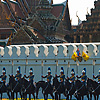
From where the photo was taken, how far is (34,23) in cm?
5550

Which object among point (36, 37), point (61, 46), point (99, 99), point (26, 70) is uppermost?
point (36, 37)

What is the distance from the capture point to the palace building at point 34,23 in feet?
160

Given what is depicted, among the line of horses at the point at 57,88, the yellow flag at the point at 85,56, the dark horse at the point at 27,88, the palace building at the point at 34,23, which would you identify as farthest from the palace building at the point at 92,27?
the dark horse at the point at 27,88

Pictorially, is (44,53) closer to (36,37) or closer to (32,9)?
(36,37)

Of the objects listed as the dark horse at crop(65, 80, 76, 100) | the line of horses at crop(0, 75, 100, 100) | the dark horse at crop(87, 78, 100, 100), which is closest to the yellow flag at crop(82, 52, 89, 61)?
the line of horses at crop(0, 75, 100, 100)

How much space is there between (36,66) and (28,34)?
87.9 feet

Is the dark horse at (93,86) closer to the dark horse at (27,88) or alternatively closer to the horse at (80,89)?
the horse at (80,89)

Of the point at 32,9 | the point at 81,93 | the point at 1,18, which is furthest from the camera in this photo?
the point at 32,9

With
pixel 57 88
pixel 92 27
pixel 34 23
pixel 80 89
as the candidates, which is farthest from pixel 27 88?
pixel 34 23

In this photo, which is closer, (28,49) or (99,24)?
(28,49)

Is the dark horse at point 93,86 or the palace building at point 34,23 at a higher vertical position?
the palace building at point 34,23

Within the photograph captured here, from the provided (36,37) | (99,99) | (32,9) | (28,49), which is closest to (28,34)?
(36,37)

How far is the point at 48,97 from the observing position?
21.8m

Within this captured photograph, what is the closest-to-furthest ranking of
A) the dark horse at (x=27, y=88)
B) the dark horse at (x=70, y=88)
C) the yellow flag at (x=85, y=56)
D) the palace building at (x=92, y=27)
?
1. the dark horse at (x=70, y=88)
2. the dark horse at (x=27, y=88)
3. the yellow flag at (x=85, y=56)
4. the palace building at (x=92, y=27)
